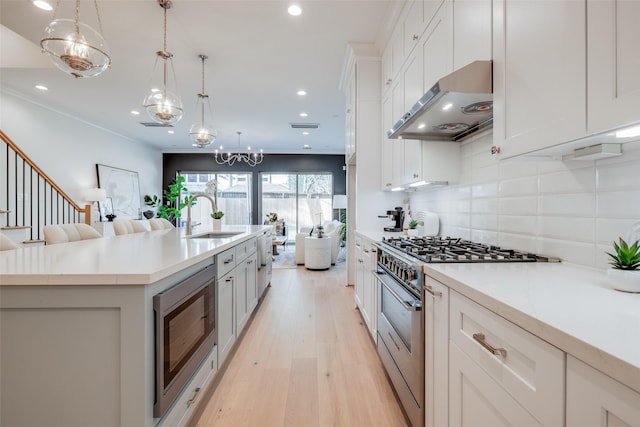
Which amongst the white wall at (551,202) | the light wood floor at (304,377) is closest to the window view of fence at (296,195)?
the light wood floor at (304,377)

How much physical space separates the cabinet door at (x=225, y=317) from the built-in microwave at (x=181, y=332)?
0.43 ft

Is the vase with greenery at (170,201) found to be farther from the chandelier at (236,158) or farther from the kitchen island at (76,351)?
the kitchen island at (76,351)

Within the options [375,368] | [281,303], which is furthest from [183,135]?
[375,368]

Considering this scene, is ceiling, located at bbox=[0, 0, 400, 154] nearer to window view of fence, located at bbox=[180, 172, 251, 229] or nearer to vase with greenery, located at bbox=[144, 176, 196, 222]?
vase with greenery, located at bbox=[144, 176, 196, 222]

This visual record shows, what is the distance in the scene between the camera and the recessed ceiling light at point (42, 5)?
2.66m

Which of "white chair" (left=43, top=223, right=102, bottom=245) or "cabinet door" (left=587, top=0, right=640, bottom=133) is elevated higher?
"cabinet door" (left=587, top=0, right=640, bottom=133)

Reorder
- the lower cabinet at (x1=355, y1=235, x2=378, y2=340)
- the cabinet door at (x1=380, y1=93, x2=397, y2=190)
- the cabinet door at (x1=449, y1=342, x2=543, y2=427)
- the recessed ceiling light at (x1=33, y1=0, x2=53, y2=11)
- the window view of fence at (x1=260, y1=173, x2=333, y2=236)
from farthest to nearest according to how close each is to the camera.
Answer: the window view of fence at (x1=260, y1=173, x2=333, y2=236) → the cabinet door at (x1=380, y1=93, x2=397, y2=190) → the recessed ceiling light at (x1=33, y1=0, x2=53, y2=11) → the lower cabinet at (x1=355, y1=235, x2=378, y2=340) → the cabinet door at (x1=449, y1=342, x2=543, y2=427)

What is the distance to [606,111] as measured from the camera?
2.64ft

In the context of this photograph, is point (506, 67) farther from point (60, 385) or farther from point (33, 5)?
point (33, 5)

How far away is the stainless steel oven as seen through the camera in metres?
1.34

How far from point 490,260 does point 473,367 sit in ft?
1.78

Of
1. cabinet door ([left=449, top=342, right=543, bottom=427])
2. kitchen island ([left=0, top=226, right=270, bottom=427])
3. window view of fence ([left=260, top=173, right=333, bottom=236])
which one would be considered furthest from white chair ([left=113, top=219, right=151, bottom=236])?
window view of fence ([left=260, top=173, right=333, bottom=236])

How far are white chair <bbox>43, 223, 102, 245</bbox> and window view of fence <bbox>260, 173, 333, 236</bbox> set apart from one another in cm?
651

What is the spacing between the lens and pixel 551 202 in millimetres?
1387
